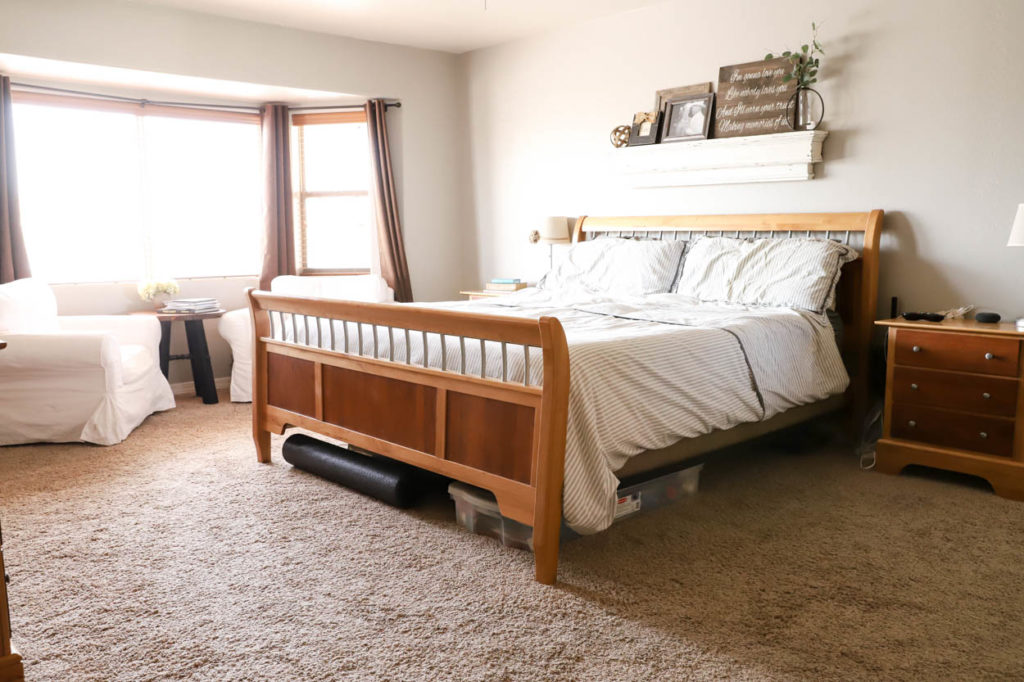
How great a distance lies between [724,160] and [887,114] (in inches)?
33.6

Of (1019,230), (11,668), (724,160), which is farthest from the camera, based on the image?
(724,160)

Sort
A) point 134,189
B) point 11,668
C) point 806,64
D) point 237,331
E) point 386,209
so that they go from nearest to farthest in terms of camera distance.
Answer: point 11,668
point 806,64
point 237,331
point 134,189
point 386,209

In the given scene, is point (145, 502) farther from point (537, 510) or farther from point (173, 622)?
point (537, 510)

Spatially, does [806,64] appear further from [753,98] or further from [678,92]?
[678,92]

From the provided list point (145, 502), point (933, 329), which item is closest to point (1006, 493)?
point (933, 329)

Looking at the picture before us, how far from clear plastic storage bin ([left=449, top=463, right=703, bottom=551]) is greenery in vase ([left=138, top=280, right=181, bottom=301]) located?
317 centimetres

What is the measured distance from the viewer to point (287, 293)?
16.8ft

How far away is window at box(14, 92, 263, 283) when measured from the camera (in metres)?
5.04

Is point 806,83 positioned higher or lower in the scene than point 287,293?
higher

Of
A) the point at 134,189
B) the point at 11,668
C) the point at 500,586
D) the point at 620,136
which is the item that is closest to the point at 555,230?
the point at 620,136

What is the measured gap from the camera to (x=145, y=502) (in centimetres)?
318

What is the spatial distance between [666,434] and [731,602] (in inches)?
24.7

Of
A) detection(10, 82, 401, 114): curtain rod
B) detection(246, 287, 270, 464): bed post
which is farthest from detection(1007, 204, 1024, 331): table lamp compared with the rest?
detection(10, 82, 401, 114): curtain rod

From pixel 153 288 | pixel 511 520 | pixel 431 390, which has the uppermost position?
pixel 153 288
